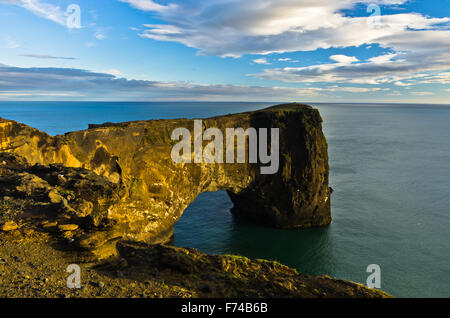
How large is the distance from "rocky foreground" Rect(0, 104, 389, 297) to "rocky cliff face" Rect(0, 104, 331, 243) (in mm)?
117

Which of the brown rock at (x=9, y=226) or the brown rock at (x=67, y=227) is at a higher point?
the brown rock at (x=9, y=226)

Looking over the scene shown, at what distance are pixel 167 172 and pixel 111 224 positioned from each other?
18.7 meters

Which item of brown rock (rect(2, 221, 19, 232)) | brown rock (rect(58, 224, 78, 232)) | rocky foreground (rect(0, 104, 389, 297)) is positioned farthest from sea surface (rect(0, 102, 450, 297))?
brown rock (rect(2, 221, 19, 232))

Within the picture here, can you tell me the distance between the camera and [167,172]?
3394 cm

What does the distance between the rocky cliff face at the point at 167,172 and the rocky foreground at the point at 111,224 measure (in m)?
0.12

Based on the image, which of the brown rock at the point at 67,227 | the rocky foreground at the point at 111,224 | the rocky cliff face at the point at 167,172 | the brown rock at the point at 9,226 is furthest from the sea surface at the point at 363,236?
the brown rock at the point at 9,226

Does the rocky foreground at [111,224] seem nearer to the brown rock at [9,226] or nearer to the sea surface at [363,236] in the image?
the brown rock at [9,226]

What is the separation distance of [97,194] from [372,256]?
1247 inches

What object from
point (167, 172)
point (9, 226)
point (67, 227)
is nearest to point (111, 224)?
point (67, 227)

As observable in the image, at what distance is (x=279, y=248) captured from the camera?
36.2 metres

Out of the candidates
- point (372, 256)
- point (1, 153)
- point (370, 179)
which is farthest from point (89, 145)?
point (370, 179)

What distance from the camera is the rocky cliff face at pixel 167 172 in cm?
2528
